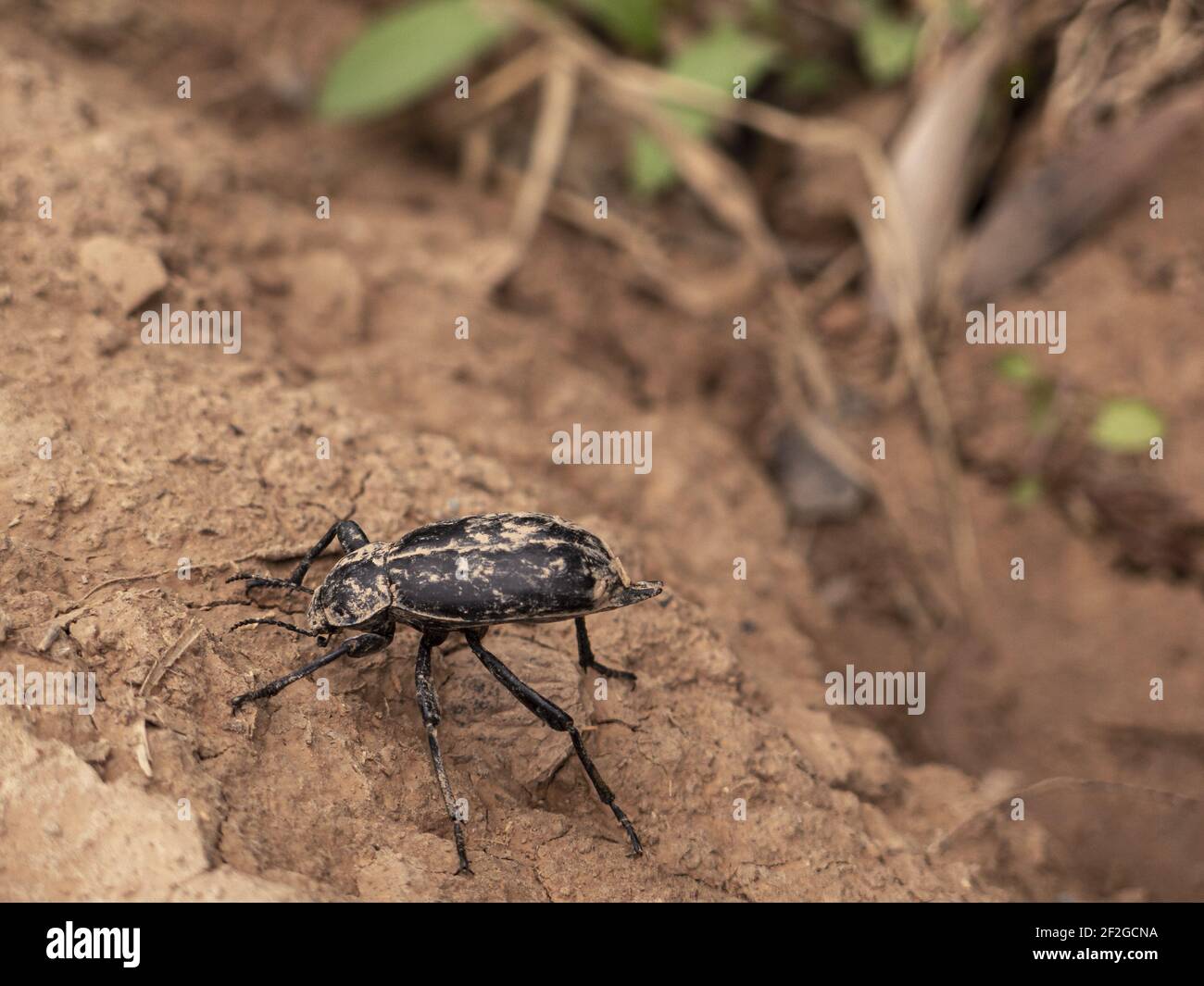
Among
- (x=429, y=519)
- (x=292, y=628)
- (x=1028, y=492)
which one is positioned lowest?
(x=292, y=628)

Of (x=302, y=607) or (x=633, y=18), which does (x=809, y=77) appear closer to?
(x=633, y=18)

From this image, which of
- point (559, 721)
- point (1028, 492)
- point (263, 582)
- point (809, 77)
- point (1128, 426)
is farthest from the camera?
point (809, 77)

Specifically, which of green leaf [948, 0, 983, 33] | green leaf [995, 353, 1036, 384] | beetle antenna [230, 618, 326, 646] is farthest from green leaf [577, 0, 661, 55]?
beetle antenna [230, 618, 326, 646]

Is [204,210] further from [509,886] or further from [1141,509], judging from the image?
[1141,509]

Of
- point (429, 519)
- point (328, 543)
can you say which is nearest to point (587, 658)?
point (429, 519)

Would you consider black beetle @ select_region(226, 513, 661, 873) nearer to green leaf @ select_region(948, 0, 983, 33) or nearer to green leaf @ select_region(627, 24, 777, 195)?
green leaf @ select_region(627, 24, 777, 195)

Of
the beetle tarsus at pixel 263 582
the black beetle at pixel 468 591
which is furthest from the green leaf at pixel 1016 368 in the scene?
the beetle tarsus at pixel 263 582
